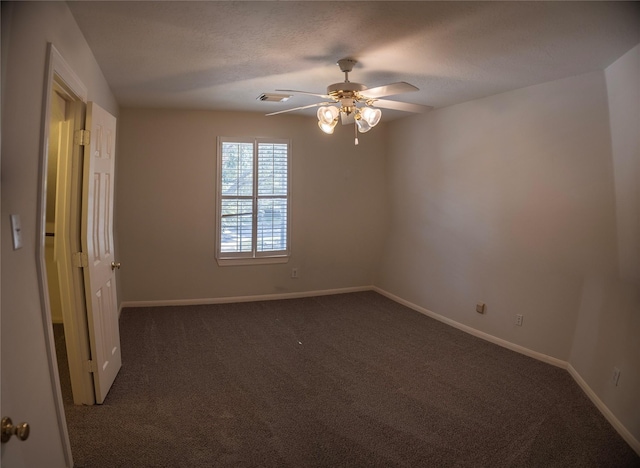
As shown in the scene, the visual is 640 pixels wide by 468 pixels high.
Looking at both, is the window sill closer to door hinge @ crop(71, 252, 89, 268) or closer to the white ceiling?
the white ceiling

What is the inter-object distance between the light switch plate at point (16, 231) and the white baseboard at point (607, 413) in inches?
125

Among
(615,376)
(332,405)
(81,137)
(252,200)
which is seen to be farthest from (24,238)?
(252,200)

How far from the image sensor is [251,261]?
5359 mm

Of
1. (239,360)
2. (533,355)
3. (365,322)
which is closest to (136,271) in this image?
(239,360)

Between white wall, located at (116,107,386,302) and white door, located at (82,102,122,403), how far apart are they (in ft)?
5.88

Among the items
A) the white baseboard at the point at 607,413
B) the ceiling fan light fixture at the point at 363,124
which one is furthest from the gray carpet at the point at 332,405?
the ceiling fan light fixture at the point at 363,124

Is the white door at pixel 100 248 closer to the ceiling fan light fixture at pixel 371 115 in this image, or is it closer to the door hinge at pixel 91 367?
the door hinge at pixel 91 367

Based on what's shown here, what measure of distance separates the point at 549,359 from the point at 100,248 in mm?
3570

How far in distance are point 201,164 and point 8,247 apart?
371 cm

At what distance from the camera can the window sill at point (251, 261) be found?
525cm

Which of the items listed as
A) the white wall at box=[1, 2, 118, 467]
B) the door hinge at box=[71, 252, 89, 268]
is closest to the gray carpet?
the white wall at box=[1, 2, 118, 467]

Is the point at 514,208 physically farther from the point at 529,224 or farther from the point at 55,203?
the point at 55,203

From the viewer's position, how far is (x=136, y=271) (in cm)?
500

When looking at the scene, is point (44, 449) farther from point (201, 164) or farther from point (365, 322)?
point (201, 164)
